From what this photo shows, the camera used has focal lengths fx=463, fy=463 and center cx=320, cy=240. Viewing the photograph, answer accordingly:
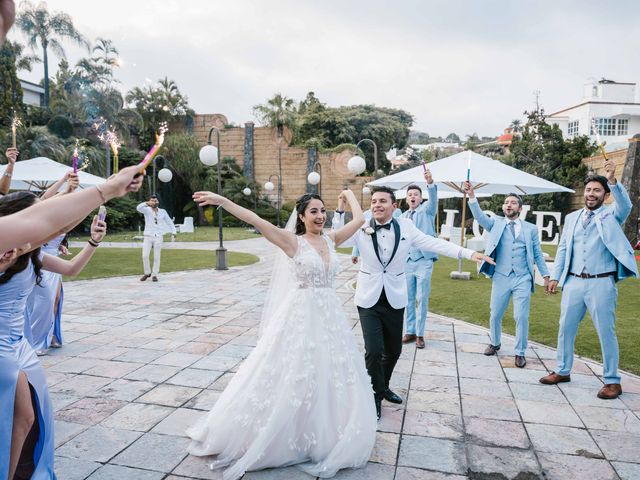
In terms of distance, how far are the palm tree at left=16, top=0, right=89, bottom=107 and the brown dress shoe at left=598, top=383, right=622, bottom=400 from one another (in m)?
37.5

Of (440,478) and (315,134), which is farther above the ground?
(315,134)

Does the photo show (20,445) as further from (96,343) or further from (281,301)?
(96,343)

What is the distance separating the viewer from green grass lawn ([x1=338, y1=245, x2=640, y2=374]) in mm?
6277

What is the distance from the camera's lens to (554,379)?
16.2 ft

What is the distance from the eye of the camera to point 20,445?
2344mm

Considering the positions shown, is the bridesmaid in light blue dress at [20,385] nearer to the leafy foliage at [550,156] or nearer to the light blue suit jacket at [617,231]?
the light blue suit jacket at [617,231]

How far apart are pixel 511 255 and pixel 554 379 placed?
1513 millimetres

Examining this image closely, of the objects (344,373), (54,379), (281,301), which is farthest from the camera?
(54,379)

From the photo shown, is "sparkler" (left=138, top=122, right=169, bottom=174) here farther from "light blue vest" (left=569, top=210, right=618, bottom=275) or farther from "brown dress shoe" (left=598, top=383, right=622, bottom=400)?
"brown dress shoe" (left=598, top=383, right=622, bottom=400)

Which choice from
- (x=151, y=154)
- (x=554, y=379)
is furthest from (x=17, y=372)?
(x=554, y=379)

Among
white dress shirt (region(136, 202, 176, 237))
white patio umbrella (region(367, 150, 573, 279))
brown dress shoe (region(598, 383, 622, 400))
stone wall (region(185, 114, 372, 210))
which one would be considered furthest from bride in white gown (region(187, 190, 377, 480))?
stone wall (region(185, 114, 372, 210))

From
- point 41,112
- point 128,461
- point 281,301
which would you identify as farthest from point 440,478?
point 41,112

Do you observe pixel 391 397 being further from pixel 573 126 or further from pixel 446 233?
pixel 573 126

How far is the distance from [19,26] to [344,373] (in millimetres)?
38265
